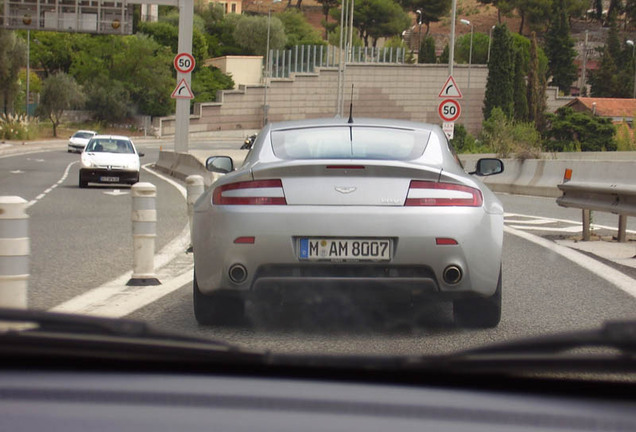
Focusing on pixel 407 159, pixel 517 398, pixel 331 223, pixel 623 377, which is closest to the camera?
pixel 517 398

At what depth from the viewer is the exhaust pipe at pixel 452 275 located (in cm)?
613

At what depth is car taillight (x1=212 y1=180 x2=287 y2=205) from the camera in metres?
6.18

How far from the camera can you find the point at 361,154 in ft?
21.6

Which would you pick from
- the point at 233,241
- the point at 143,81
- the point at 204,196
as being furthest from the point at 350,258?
the point at 143,81

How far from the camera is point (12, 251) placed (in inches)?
236

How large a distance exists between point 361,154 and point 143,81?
329 feet

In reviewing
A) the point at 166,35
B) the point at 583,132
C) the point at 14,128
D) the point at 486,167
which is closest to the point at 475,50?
the point at 166,35

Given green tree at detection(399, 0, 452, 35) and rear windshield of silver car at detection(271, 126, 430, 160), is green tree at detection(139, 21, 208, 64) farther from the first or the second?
rear windshield of silver car at detection(271, 126, 430, 160)

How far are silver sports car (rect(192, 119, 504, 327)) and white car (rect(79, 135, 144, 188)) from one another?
783 inches

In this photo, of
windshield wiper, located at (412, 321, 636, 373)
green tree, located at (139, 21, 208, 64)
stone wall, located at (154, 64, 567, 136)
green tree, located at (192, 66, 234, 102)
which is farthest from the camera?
green tree, located at (139, 21, 208, 64)

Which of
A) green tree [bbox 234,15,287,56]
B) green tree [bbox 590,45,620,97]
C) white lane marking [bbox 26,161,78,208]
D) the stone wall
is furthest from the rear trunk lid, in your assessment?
green tree [bbox 590,45,620,97]

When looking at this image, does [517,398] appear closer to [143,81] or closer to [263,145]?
[263,145]

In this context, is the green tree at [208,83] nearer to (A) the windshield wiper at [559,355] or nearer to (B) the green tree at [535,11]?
(B) the green tree at [535,11]

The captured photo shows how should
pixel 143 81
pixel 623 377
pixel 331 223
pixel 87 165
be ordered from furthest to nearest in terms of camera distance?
pixel 143 81 → pixel 87 165 → pixel 331 223 → pixel 623 377
